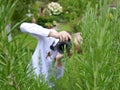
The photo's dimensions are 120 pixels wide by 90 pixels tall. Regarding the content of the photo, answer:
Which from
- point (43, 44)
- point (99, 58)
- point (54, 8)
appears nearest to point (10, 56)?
point (99, 58)

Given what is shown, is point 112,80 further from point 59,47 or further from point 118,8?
point 59,47

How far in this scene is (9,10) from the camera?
3.09ft

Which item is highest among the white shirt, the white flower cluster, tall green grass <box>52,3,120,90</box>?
tall green grass <box>52,3,120,90</box>

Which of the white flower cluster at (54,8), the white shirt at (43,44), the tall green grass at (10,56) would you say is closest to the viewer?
the tall green grass at (10,56)

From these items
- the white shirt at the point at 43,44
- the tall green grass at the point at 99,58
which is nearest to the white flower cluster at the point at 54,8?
the white shirt at the point at 43,44

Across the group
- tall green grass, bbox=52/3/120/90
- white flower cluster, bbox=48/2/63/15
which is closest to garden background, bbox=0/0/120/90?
tall green grass, bbox=52/3/120/90

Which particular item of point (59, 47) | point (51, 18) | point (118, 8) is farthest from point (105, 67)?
point (51, 18)

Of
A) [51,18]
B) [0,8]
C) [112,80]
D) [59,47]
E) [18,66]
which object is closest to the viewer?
[0,8]

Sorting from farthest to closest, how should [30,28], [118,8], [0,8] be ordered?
[30,28] → [118,8] → [0,8]

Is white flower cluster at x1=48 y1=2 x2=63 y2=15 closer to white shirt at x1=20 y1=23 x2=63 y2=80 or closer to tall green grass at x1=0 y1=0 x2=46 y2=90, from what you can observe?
white shirt at x1=20 y1=23 x2=63 y2=80

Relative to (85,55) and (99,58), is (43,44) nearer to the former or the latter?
(85,55)

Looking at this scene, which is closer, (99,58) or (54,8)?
(99,58)

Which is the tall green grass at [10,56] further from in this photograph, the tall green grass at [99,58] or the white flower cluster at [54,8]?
the white flower cluster at [54,8]

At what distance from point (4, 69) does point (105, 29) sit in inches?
11.6
